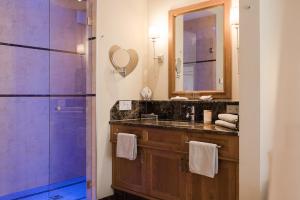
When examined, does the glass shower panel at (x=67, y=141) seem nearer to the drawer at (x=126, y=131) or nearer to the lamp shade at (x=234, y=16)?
the drawer at (x=126, y=131)

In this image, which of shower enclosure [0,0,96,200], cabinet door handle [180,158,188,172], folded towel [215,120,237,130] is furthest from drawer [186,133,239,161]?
shower enclosure [0,0,96,200]

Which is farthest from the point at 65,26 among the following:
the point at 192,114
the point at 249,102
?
the point at 249,102

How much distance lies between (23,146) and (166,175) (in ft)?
5.69

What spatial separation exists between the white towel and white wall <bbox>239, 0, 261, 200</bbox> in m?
0.20

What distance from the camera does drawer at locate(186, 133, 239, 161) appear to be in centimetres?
187

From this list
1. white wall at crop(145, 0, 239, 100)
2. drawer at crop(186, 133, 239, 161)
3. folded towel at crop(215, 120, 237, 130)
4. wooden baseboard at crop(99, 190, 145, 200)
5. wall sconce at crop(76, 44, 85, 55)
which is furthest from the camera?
wall sconce at crop(76, 44, 85, 55)

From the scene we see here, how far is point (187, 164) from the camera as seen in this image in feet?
7.14

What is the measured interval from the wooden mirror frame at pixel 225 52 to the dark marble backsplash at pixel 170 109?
10cm

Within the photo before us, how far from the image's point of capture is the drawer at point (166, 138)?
2238 millimetres

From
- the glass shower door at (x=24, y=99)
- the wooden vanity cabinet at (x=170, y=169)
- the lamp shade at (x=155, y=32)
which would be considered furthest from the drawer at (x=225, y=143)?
the glass shower door at (x=24, y=99)

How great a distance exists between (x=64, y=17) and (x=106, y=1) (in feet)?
2.64

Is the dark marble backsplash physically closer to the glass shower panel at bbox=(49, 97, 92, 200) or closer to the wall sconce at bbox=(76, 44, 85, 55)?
the glass shower panel at bbox=(49, 97, 92, 200)

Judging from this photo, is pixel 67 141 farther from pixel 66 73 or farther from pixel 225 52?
pixel 225 52

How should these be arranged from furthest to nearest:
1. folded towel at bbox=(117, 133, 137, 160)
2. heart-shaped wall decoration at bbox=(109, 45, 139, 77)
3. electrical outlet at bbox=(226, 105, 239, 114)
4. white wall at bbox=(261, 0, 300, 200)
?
heart-shaped wall decoration at bbox=(109, 45, 139, 77)
folded towel at bbox=(117, 133, 137, 160)
electrical outlet at bbox=(226, 105, 239, 114)
white wall at bbox=(261, 0, 300, 200)
